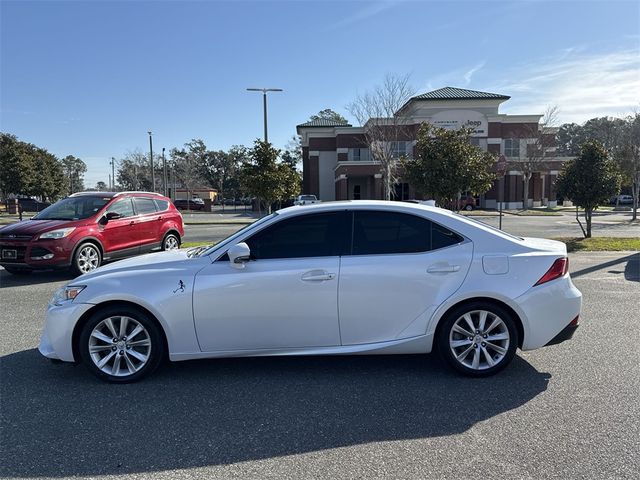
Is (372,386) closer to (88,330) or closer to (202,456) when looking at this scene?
(202,456)

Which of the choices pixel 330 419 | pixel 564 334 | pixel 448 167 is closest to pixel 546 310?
pixel 564 334

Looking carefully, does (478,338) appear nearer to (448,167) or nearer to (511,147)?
(448,167)

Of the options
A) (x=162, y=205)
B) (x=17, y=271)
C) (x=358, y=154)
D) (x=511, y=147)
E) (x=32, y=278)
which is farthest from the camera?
(x=358, y=154)

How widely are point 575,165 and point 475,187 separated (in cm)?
339

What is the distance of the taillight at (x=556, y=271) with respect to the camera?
4309 millimetres

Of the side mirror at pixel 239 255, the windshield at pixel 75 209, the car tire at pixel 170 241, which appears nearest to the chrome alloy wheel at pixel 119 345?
the side mirror at pixel 239 255

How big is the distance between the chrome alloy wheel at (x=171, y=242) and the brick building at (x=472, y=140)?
1359 inches

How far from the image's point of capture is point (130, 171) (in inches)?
2963

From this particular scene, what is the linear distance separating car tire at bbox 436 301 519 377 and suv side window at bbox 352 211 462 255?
2.12 feet

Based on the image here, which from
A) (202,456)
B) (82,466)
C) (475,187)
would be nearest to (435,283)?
(202,456)

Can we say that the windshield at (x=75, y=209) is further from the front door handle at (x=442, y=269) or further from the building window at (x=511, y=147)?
the building window at (x=511, y=147)

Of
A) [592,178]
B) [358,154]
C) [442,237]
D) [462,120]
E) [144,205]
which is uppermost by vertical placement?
[462,120]

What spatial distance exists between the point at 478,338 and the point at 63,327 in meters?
3.73

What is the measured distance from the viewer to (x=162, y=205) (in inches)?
476
